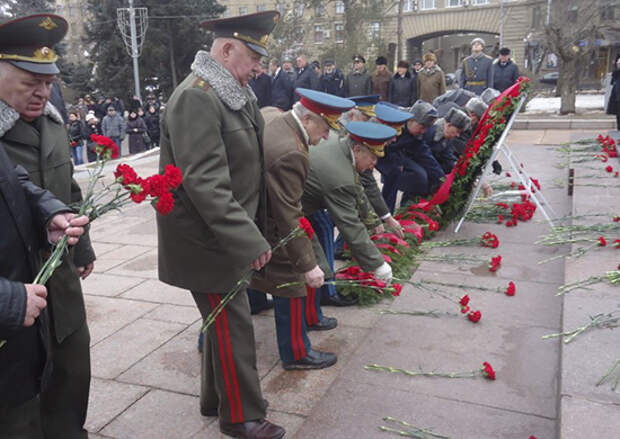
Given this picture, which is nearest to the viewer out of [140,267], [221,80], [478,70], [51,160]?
[51,160]

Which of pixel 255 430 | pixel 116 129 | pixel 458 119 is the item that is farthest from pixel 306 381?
pixel 116 129

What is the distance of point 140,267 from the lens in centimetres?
572

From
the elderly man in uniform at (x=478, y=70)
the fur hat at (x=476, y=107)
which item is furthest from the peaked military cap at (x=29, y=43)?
the elderly man in uniform at (x=478, y=70)

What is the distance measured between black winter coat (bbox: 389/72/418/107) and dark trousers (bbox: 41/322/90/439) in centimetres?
1075

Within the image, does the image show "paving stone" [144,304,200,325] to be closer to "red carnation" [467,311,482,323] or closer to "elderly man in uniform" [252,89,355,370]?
"elderly man in uniform" [252,89,355,370]

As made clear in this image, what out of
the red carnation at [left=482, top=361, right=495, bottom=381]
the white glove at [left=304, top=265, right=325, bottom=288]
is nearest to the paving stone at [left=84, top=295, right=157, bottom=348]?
the white glove at [left=304, top=265, right=325, bottom=288]

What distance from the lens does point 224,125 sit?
267 cm

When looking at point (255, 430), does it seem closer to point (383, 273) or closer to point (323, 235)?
point (383, 273)

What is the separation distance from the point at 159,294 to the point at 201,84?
271cm

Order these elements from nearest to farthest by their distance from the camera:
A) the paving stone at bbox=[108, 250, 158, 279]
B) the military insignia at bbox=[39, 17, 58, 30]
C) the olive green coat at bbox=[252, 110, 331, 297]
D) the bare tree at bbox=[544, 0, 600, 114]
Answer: the military insignia at bbox=[39, 17, 58, 30], the olive green coat at bbox=[252, 110, 331, 297], the paving stone at bbox=[108, 250, 158, 279], the bare tree at bbox=[544, 0, 600, 114]

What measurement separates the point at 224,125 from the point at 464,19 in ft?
161

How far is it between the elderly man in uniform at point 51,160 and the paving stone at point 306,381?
3.41 ft

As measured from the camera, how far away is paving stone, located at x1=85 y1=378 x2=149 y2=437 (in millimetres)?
3135

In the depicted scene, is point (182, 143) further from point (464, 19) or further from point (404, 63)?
point (464, 19)
